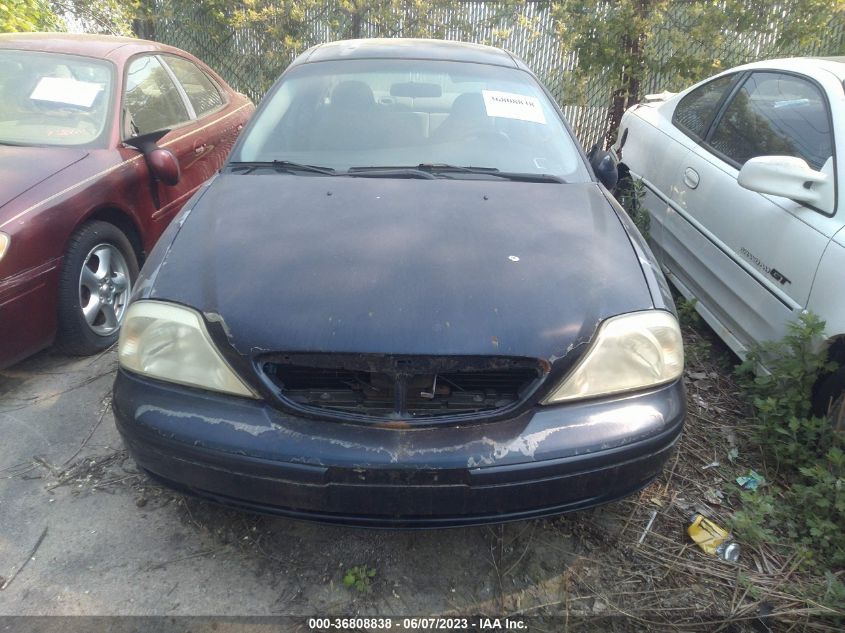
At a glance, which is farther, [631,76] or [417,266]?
[631,76]

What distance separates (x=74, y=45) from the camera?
3666mm

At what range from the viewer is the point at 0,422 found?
273cm

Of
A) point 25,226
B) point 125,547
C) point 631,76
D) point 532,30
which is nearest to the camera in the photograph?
point 125,547

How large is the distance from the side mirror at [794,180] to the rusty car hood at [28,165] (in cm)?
326

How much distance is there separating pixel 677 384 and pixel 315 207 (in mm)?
1443

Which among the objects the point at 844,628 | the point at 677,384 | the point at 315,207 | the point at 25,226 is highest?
the point at 315,207

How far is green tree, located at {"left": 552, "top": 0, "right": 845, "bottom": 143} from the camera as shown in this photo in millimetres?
5949

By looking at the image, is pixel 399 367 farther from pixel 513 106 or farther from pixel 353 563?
pixel 513 106

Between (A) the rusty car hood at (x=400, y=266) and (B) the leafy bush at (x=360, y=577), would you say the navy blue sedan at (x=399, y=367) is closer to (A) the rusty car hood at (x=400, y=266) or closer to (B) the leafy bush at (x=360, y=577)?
(A) the rusty car hood at (x=400, y=266)

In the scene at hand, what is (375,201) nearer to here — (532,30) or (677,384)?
(677,384)

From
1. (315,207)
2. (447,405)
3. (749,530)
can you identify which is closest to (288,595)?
(447,405)

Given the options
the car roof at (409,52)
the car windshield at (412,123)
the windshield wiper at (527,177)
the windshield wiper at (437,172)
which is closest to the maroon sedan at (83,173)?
the car windshield at (412,123)

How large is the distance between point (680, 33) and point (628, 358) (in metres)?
5.67

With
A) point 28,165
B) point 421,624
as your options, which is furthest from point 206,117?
point 421,624
